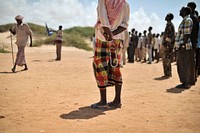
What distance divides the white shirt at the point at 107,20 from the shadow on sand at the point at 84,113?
47.2 inches

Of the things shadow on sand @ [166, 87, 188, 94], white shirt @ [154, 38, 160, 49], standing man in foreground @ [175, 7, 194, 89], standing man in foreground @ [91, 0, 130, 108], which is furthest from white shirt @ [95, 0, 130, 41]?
white shirt @ [154, 38, 160, 49]

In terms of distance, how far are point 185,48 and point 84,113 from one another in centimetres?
404

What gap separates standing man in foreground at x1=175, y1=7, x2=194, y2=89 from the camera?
7.44 m

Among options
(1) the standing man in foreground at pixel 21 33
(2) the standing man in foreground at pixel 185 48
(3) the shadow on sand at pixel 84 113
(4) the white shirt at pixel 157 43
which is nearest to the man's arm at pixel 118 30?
(3) the shadow on sand at pixel 84 113

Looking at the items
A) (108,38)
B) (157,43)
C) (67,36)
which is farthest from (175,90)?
(67,36)

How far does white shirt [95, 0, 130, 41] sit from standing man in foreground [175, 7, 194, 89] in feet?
9.31

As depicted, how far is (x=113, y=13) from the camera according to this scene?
16.4 feet

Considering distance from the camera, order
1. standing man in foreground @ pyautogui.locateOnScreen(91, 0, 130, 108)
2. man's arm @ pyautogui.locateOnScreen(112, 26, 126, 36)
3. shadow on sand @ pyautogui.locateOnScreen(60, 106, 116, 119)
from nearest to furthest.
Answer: shadow on sand @ pyautogui.locateOnScreen(60, 106, 116, 119) → standing man in foreground @ pyautogui.locateOnScreen(91, 0, 130, 108) → man's arm @ pyautogui.locateOnScreen(112, 26, 126, 36)

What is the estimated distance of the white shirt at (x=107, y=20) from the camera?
191 inches

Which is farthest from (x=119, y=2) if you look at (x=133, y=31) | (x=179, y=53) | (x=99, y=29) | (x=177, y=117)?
(x=133, y=31)

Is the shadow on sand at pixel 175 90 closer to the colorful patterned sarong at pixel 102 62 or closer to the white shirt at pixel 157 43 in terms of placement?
the colorful patterned sarong at pixel 102 62

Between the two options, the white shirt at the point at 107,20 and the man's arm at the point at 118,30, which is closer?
the white shirt at the point at 107,20

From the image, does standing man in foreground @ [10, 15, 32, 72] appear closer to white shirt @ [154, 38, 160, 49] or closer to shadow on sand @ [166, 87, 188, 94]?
shadow on sand @ [166, 87, 188, 94]

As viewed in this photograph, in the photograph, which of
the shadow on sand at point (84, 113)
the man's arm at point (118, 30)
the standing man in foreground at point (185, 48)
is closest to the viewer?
the shadow on sand at point (84, 113)
